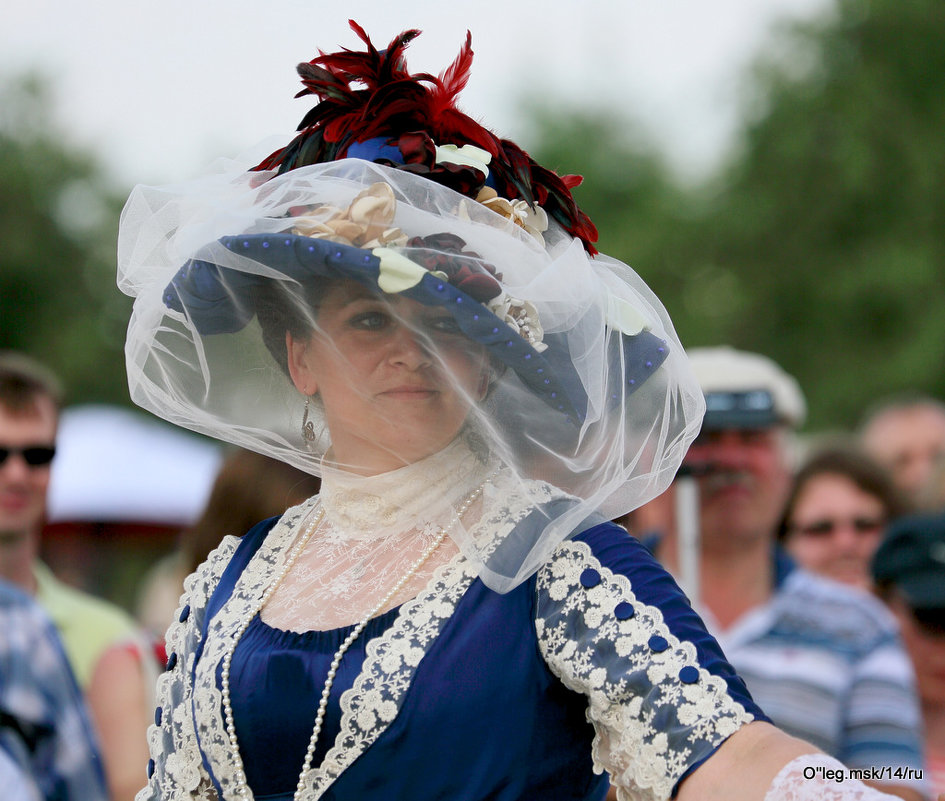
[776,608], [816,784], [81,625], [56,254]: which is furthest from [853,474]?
[56,254]

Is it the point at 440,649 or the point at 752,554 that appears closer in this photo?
the point at 440,649

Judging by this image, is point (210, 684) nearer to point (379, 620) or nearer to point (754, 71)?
point (379, 620)

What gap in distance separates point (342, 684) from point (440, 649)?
15 centimetres

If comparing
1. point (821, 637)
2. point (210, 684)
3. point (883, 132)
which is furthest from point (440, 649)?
point (883, 132)

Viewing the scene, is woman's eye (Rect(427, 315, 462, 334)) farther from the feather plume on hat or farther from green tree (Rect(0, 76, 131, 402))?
green tree (Rect(0, 76, 131, 402))

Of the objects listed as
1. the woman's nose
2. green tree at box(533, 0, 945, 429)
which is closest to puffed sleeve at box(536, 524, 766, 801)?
the woman's nose

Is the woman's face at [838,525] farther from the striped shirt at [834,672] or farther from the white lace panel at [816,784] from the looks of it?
the white lace panel at [816,784]

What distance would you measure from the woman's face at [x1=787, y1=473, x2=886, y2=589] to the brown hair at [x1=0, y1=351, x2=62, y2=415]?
2.68 meters

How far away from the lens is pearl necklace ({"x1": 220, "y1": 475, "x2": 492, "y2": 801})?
5.44 ft

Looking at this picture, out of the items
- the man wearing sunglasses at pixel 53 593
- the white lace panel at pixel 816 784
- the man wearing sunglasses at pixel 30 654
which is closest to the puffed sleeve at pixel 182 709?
the white lace panel at pixel 816 784

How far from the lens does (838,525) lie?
441 centimetres

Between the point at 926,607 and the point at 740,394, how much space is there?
1.05 m

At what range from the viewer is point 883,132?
1848 centimetres

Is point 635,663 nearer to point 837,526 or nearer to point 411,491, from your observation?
point 411,491
